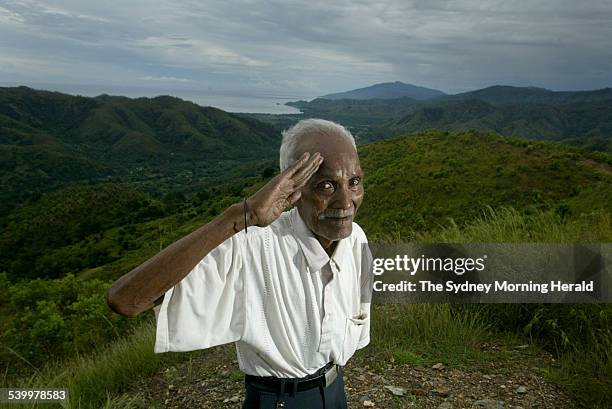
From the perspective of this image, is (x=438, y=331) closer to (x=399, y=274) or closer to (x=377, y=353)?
(x=377, y=353)

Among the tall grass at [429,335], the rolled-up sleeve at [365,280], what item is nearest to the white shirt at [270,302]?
the rolled-up sleeve at [365,280]

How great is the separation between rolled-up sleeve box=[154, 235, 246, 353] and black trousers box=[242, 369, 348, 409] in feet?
1.00

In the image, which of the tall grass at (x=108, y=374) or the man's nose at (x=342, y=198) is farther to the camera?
the tall grass at (x=108, y=374)

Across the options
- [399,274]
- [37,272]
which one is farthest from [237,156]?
[399,274]

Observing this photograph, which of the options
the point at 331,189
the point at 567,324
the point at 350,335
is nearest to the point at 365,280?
the point at 350,335

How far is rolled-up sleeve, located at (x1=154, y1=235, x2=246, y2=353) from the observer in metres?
1.35

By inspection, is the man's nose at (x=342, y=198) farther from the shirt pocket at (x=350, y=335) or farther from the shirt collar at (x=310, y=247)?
the shirt pocket at (x=350, y=335)

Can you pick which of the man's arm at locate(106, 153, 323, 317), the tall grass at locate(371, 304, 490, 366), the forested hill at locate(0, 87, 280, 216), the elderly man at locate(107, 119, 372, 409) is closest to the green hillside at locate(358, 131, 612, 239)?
the tall grass at locate(371, 304, 490, 366)

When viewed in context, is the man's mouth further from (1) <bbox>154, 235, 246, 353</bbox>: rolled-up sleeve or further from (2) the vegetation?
(2) the vegetation

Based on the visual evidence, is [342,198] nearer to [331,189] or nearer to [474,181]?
[331,189]

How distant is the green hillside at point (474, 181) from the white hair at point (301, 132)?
20.4 m

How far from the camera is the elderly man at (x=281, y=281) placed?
130cm

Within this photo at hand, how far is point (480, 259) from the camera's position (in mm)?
4562

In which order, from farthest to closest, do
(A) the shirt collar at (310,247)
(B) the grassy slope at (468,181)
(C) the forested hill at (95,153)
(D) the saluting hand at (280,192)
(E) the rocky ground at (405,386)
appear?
(C) the forested hill at (95,153) → (B) the grassy slope at (468,181) → (E) the rocky ground at (405,386) → (A) the shirt collar at (310,247) → (D) the saluting hand at (280,192)
